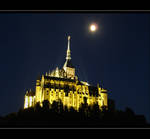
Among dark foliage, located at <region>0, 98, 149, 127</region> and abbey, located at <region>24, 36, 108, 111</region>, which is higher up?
abbey, located at <region>24, 36, 108, 111</region>

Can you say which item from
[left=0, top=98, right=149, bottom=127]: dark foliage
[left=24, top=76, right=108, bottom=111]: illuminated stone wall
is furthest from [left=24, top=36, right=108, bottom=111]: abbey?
[left=0, top=98, right=149, bottom=127]: dark foliage

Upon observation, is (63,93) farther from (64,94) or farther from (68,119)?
(68,119)

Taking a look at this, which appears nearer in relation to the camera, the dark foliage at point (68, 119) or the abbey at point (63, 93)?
the dark foliage at point (68, 119)

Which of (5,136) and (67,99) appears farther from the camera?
(67,99)

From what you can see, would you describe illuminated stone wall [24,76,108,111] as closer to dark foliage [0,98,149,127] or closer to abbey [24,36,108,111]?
abbey [24,36,108,111]

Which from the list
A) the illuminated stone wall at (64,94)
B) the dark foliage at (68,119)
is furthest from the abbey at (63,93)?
the dark foliage at (68,119)

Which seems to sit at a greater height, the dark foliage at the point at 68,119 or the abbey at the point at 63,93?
the abbey at the point at 63,93

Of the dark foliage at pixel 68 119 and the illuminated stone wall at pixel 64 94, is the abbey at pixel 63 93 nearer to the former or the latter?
the illuminated stone wall at pixel 64 94

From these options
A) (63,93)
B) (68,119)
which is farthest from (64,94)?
(68,119)

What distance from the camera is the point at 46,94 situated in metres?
70.2

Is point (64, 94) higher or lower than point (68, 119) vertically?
higher
